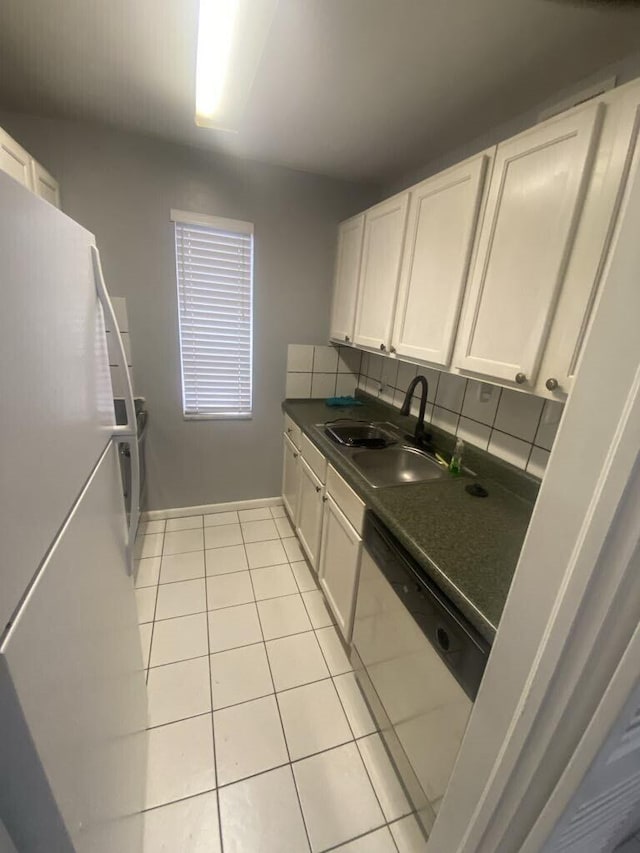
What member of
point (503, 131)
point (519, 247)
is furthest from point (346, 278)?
point (519, 247)

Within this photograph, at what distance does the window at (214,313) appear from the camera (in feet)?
6.75

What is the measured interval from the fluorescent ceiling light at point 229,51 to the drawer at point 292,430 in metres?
1.62

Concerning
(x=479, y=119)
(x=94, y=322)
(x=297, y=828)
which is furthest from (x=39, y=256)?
(x=479, y=119)

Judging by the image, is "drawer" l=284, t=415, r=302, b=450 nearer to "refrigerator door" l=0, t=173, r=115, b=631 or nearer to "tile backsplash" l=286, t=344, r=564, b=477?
"tile backsplash" l=286, t=344, r=564, b=477

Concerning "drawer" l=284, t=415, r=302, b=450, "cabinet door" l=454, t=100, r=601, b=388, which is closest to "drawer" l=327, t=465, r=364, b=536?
"drawer" l=284, t=415, r=302, b=450

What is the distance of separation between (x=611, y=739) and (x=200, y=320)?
7.81 feet

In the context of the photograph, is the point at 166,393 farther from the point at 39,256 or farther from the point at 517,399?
the point at 517,399

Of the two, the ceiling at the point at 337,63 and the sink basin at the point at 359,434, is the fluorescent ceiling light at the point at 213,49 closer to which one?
the ceiling at the point at 337,63

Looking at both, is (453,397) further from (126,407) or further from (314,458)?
(126,407)

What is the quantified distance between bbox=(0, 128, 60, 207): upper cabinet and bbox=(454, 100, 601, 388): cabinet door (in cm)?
156

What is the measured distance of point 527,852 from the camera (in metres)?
0.66

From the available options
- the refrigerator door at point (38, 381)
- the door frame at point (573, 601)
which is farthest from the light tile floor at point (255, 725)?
the refrigerator door at point (38, 381)

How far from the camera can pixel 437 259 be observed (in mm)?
1378

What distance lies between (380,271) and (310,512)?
1.41 meters
